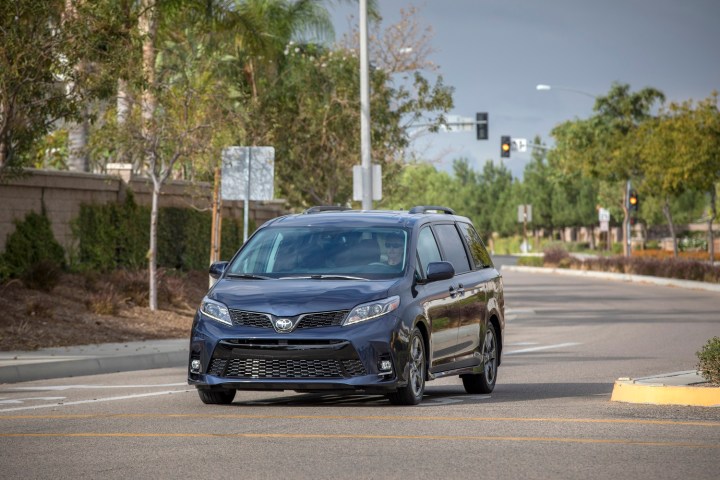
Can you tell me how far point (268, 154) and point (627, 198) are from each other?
4193cm

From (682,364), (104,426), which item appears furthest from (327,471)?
(682,364)

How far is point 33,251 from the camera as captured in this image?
26266 millimetres

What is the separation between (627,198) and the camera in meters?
65.7

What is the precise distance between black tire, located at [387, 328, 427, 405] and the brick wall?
43.9 ft

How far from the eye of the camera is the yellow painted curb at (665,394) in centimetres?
1313

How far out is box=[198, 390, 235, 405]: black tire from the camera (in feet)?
44.5

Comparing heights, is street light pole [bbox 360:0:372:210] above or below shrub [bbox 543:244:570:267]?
above

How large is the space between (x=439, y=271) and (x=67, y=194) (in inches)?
595

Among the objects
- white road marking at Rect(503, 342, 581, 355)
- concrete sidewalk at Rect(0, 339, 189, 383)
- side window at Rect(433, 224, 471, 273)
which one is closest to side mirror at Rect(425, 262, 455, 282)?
side window at Rect(433, 224, 471, 273)

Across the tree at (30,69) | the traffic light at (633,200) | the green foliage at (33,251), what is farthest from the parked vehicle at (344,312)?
the traffic light at (633,200)

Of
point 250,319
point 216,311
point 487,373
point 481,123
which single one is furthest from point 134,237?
point 481,123

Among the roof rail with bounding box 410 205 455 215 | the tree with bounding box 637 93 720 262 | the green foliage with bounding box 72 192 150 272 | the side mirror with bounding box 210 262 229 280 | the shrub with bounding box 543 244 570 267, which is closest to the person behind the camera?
the side mirror with bounding box 210 262 229 280

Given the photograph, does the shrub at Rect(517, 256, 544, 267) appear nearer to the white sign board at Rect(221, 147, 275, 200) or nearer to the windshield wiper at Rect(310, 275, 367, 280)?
the white sign board at Rect(221, 147, 275, 200)

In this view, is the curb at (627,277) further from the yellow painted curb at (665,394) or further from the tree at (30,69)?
the yellow painted curb at (665,394)
